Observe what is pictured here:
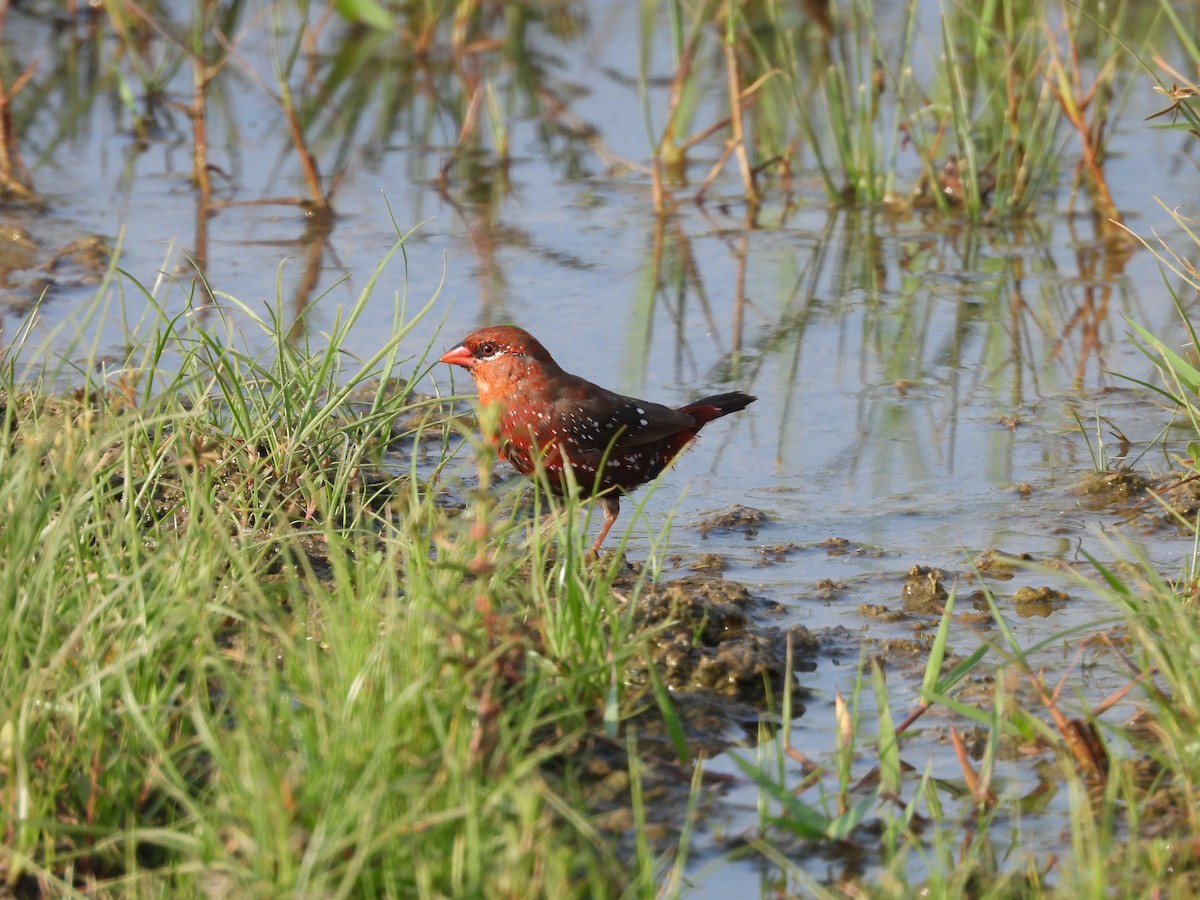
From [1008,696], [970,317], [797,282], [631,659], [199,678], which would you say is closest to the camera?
[199,678]

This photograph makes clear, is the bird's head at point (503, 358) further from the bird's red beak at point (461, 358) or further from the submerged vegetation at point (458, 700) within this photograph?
the submerged vegetation at point (458, 700)

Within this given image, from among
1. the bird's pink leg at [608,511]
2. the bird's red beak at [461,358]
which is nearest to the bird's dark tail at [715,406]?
the bird's pink leg at [608,511]

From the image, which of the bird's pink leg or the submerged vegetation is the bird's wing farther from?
the submerged vegetation

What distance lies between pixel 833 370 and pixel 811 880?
3.87 metres

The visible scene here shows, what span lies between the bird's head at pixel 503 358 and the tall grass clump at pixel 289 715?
1476mm

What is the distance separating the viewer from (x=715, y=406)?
5.74 metres

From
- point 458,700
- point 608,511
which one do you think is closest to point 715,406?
point 608,511

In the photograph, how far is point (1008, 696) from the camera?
360cm

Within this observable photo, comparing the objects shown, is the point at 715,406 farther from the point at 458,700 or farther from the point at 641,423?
the point at 458,700

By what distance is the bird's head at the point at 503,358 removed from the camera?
17.8 ft

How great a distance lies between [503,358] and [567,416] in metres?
0.30

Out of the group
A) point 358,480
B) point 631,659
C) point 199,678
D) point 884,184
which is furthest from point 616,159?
point 199,678

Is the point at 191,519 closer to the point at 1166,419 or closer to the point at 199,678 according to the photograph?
the point at 199,678

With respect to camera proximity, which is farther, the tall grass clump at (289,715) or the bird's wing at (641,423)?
the bird's wing at (641,423)
